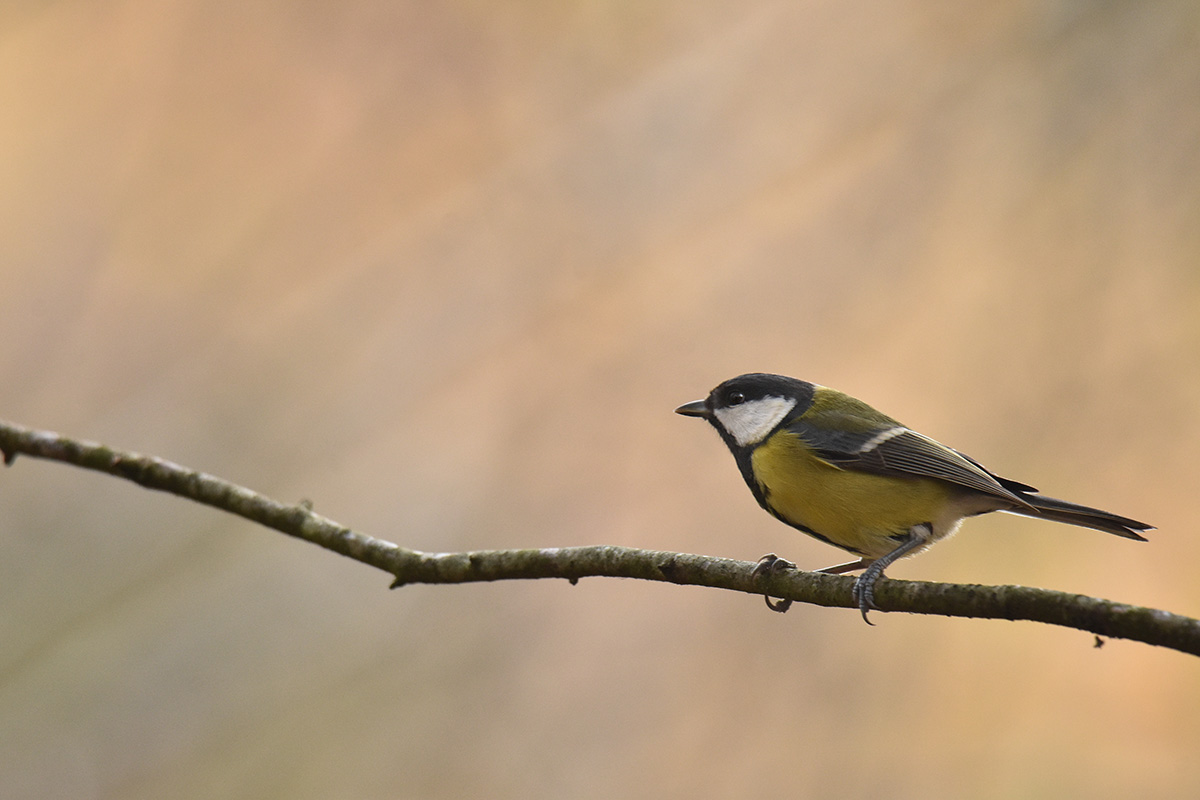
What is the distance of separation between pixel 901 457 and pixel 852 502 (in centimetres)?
17

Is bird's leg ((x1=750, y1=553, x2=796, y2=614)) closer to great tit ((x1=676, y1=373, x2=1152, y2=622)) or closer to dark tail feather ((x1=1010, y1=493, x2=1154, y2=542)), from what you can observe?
great tit ((x1=676, y1=373, x2=1152, y2=622))

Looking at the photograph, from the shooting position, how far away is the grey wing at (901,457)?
6.66 ft

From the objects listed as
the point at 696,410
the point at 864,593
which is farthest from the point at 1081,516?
the point at 696,410

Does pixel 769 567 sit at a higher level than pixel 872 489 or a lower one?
lower

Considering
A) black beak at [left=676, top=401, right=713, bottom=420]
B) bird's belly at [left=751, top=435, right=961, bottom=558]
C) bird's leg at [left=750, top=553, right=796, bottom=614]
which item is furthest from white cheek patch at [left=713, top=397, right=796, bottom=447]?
bird's leg at [left=750, top=553, right=796, bottom=614]

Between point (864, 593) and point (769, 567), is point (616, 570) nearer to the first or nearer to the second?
point (769, 567)

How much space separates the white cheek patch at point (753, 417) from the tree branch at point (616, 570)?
79 centimetres

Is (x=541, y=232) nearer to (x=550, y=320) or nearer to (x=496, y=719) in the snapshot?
(x=550, y=320)

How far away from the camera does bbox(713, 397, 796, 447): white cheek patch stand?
2.31 metres

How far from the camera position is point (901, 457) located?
213cm

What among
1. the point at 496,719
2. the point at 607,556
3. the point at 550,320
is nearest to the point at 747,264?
the point at 550,320

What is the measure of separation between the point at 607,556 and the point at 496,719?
303cm

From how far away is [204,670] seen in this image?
427 cm

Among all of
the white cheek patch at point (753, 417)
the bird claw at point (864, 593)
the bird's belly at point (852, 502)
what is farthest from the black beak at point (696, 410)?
the bird claw at point (864, 593)
